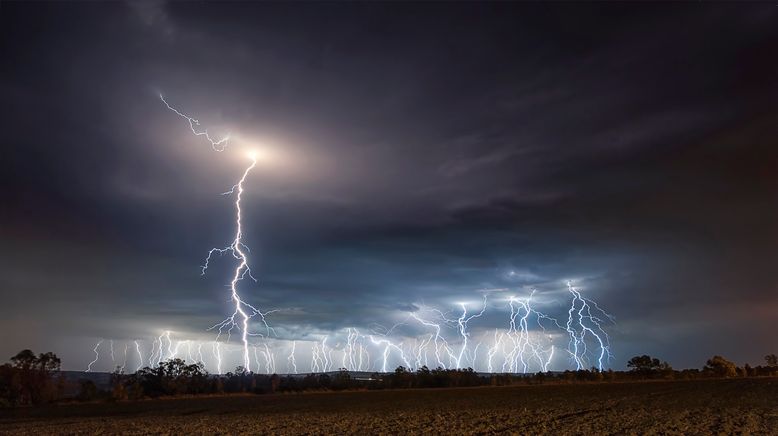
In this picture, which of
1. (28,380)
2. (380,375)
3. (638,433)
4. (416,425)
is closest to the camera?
(638,433)

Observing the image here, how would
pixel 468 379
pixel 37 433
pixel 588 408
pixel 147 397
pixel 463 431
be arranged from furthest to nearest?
pixel 468 379
pixel 147 397
pixel 588 408
pixel 37 433
pixel 463 431

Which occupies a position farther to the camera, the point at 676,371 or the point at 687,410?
the point at 676,371

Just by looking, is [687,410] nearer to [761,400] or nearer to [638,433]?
[761,400]

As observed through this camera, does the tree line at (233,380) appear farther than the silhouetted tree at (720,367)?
No

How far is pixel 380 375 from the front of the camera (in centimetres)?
8881

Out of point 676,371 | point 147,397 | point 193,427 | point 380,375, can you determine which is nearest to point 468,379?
point 380,375

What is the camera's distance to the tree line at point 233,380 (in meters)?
61.5

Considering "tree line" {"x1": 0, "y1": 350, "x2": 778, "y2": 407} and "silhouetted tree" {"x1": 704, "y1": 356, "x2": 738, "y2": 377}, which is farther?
"silhouetted tree" {"x1": 704, "y1": 356, "x2": 738, "y2": 377}

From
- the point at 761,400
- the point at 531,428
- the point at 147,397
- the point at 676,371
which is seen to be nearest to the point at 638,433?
the point at 531,428

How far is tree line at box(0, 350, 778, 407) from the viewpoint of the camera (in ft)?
202

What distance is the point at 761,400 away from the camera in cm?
3077

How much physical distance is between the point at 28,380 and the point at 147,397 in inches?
519

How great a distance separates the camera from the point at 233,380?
96750 millimetres

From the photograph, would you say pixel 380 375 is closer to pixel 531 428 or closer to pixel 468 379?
pixel 468 379
